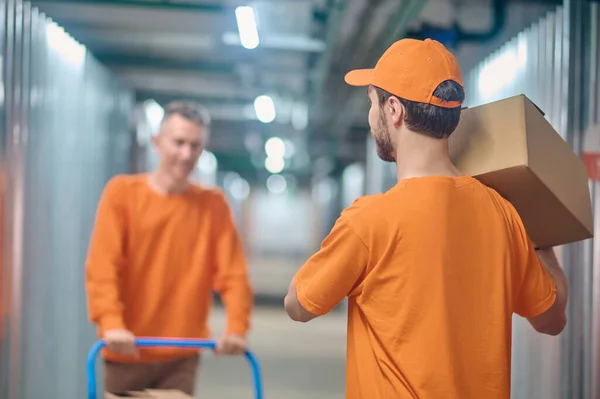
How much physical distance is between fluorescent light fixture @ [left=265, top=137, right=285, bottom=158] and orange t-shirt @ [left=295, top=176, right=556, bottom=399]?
10650 millimetres

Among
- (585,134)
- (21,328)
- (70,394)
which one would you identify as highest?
(585,134)

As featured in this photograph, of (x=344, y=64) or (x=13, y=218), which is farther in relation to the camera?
(x=344, y=64)

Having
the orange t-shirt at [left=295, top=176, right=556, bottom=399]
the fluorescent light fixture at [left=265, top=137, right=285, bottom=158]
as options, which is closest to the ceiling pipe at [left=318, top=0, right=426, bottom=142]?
the orange t-shirt at [left=295, top=176, right=556, bottom=399]

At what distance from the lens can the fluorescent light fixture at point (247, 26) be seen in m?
4.07

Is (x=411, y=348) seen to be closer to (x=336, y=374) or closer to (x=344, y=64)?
(x=344, y=64)

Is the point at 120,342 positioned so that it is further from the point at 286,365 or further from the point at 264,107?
the point at 264,107

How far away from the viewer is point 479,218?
64.1 inches

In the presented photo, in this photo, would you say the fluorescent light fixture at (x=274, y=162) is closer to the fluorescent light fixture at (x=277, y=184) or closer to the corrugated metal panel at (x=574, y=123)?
the fluorescent light fixture at (x=277, y=184)

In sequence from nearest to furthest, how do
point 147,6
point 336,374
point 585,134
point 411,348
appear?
point 411,348
point 585,134
point 147,6
point 336,374

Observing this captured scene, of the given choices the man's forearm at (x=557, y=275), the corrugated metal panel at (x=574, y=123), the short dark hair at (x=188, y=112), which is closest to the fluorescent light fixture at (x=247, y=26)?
the short dark hair at (x=188, y=112)

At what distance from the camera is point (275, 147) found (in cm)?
1343

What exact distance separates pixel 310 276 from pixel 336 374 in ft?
17.2

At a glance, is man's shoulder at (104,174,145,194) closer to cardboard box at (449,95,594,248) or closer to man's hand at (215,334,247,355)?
man's hand at (215,334,247,355)

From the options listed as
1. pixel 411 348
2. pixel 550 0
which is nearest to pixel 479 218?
pixel 411 348
